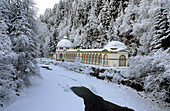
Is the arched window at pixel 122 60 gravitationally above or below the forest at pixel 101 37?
below

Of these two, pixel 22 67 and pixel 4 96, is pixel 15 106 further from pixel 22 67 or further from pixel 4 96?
pixel 22 67

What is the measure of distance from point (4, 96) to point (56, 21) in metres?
76.8

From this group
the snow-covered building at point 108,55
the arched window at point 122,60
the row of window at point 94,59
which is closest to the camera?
the snow-covered building at point 108,55

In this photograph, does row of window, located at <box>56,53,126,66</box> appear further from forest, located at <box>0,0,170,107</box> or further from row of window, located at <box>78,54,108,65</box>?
forest, located at <box>0,0,170,107</box>

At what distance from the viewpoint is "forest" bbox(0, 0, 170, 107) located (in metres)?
8.28

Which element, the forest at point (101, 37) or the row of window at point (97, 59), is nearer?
the forest at point (101, 37)

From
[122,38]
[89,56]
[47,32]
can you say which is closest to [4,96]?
[89,56]

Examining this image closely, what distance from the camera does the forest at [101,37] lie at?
8.28 meters

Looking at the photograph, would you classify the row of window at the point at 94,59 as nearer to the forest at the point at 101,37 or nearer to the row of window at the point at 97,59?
the row of window at the point at 97,59

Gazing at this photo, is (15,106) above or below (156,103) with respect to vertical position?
above

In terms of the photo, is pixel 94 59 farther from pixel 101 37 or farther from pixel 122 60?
pixel 101 37

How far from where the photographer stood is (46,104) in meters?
9.51

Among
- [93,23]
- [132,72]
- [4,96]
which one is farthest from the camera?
[93,23]

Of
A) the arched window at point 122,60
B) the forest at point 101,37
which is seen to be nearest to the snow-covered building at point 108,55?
the arched window at point 122,60
